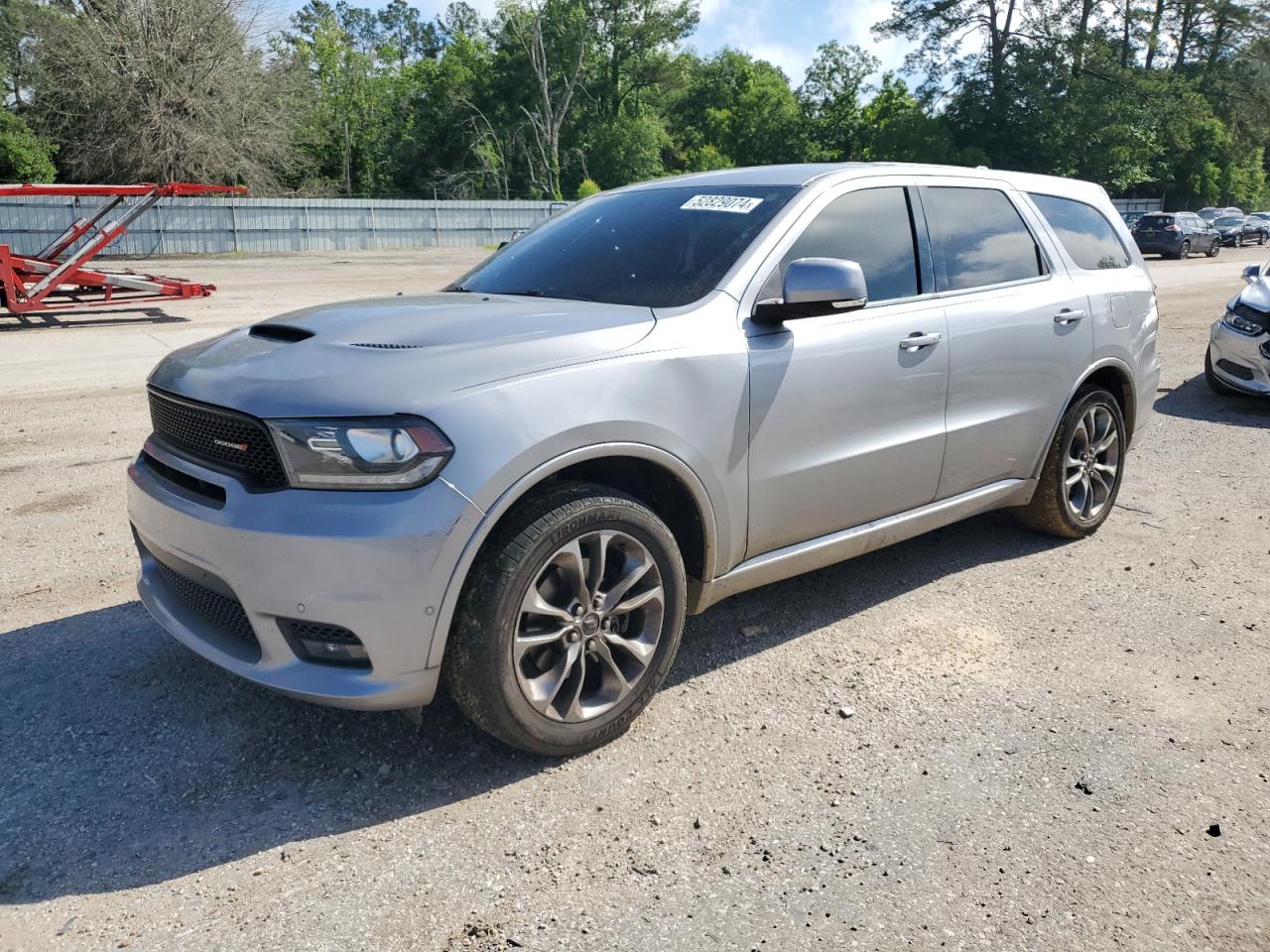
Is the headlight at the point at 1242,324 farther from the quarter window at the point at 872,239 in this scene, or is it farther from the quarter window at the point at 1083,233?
the quarter window at the point at 872,239

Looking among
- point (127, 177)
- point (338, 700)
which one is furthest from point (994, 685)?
point (127, 177)

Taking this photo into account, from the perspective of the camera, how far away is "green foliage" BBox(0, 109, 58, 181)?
3781 cm

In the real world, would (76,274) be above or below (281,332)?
below

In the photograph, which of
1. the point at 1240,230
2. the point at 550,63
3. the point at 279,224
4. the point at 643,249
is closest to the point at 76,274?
the point at 643,249

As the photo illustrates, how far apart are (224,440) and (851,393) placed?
2.15m

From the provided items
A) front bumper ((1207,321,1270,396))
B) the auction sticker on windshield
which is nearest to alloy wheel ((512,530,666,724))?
the auction sticker on windshield

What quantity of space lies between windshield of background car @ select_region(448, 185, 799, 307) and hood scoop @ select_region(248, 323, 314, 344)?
3.07 feet

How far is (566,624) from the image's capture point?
315cm

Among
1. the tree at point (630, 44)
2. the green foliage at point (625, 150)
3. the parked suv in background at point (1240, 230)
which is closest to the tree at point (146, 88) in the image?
the green foliage at point (625, 150)

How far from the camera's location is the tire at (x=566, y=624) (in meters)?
2.95

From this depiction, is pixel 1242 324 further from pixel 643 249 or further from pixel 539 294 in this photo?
pixel 539 294

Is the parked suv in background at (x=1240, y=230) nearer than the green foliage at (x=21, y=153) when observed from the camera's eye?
No

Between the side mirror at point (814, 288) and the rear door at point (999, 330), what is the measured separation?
3.06 feet

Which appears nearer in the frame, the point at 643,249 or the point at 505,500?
the point at 505,500
